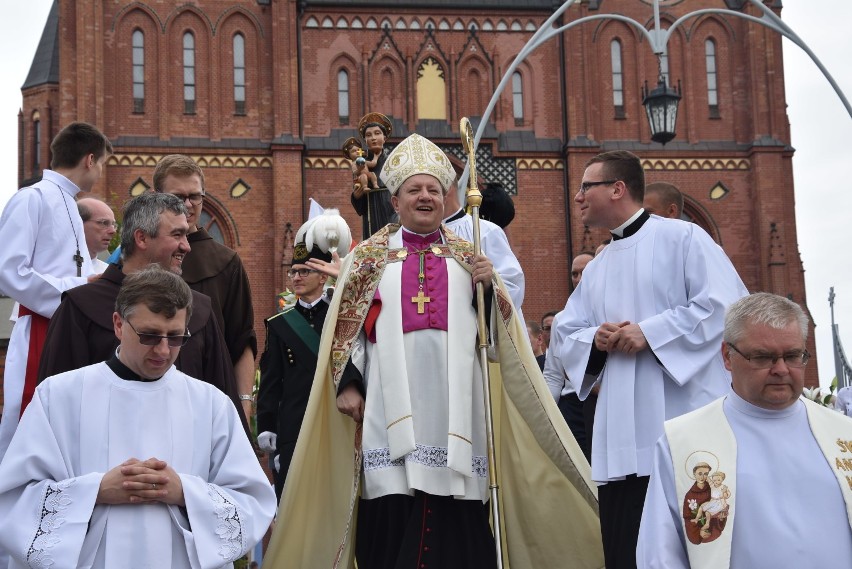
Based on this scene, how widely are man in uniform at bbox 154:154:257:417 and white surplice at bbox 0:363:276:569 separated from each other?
196 cm

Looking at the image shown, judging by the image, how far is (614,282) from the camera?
6559 mm

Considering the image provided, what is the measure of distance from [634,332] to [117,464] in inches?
102

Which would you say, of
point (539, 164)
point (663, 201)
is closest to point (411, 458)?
point (663, 201)

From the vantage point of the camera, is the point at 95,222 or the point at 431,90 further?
the point at 431,90

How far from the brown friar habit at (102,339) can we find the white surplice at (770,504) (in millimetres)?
1913

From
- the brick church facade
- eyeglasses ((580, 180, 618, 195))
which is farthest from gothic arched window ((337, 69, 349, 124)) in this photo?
eyeglasses ((580, 180, 618, 195))

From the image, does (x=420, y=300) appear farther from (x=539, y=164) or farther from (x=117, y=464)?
(x=539, y=164)

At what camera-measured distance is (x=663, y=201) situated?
7.91 m

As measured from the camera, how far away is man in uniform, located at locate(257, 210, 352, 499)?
788 centimetres

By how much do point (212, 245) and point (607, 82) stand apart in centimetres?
2741

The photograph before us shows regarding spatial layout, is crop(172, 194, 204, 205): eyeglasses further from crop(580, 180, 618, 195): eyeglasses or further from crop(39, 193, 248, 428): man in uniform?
crop(580, 180, 618, 195): eyeglasses

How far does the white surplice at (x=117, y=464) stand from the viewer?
4621mm

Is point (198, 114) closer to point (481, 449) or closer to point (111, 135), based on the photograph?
point (111, 135)

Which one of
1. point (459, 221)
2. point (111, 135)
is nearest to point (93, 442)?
point (459, 221)
